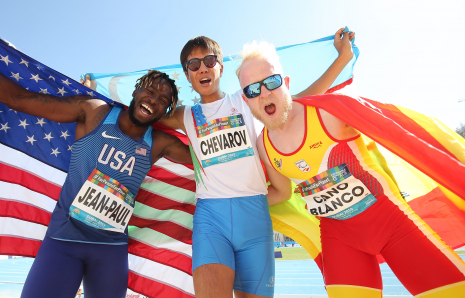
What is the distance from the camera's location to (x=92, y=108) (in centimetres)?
308

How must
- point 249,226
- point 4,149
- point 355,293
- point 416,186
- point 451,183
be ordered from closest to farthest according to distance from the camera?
point 451,183
point 355,293
point 249,226
point 416,186
point 4,149

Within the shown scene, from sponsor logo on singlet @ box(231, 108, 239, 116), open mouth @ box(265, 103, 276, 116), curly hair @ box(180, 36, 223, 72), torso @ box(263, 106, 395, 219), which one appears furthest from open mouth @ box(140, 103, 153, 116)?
torso @ box(263, 106, 395, 219)

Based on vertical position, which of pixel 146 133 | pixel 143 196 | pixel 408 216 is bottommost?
pixel 408 216

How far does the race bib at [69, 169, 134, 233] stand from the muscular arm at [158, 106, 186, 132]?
907 millimetres

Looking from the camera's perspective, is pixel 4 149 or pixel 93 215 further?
pixel 4 149

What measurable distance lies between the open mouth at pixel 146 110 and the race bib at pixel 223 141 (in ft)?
2.12

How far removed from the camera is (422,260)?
1970 mm

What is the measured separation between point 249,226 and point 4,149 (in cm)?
323

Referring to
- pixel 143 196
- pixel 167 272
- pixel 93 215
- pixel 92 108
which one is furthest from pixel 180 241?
pixel 92 108

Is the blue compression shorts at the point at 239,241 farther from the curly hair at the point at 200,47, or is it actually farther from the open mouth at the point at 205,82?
the curly hair at the point at 200,47

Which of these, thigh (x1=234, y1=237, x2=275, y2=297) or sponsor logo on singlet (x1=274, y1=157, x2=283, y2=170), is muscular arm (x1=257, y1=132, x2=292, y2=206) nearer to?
sponsor logo on singlet (x1=274, y1=157, x2=283, y2=170)

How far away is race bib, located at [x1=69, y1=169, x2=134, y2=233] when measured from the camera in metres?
2.65

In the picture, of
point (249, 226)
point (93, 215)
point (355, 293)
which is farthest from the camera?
point (93, 215)

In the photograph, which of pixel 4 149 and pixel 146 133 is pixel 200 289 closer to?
pixel 146 133
